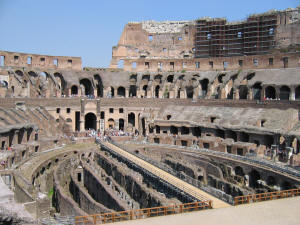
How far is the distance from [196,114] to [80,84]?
22800mm

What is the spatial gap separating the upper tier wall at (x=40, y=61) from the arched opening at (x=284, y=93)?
32.6 meters

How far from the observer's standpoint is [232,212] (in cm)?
1584

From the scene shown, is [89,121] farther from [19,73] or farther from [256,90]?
[256,90]

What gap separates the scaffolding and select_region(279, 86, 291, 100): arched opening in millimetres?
11614

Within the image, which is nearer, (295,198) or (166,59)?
(295,198)

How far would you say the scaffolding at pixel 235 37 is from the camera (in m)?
53.5

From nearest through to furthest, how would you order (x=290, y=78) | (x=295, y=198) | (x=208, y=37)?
(x=295, y=198)
(x=290, y=78)
(x=208, y=37)

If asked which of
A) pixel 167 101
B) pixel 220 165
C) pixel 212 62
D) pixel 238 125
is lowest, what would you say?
pixel 220 165

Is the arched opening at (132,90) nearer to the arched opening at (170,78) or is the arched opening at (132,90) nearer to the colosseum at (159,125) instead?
the colosseum at (159,125)

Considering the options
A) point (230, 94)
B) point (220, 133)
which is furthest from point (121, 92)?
point (220, 133)

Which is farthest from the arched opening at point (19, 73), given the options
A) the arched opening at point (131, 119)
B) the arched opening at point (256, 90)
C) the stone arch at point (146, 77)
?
the arched opening at point (256, 90)

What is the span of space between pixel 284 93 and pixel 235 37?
16.2 metres

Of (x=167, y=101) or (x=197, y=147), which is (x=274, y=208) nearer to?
(x=197, y=147)

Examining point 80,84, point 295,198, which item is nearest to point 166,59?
point 80,84
